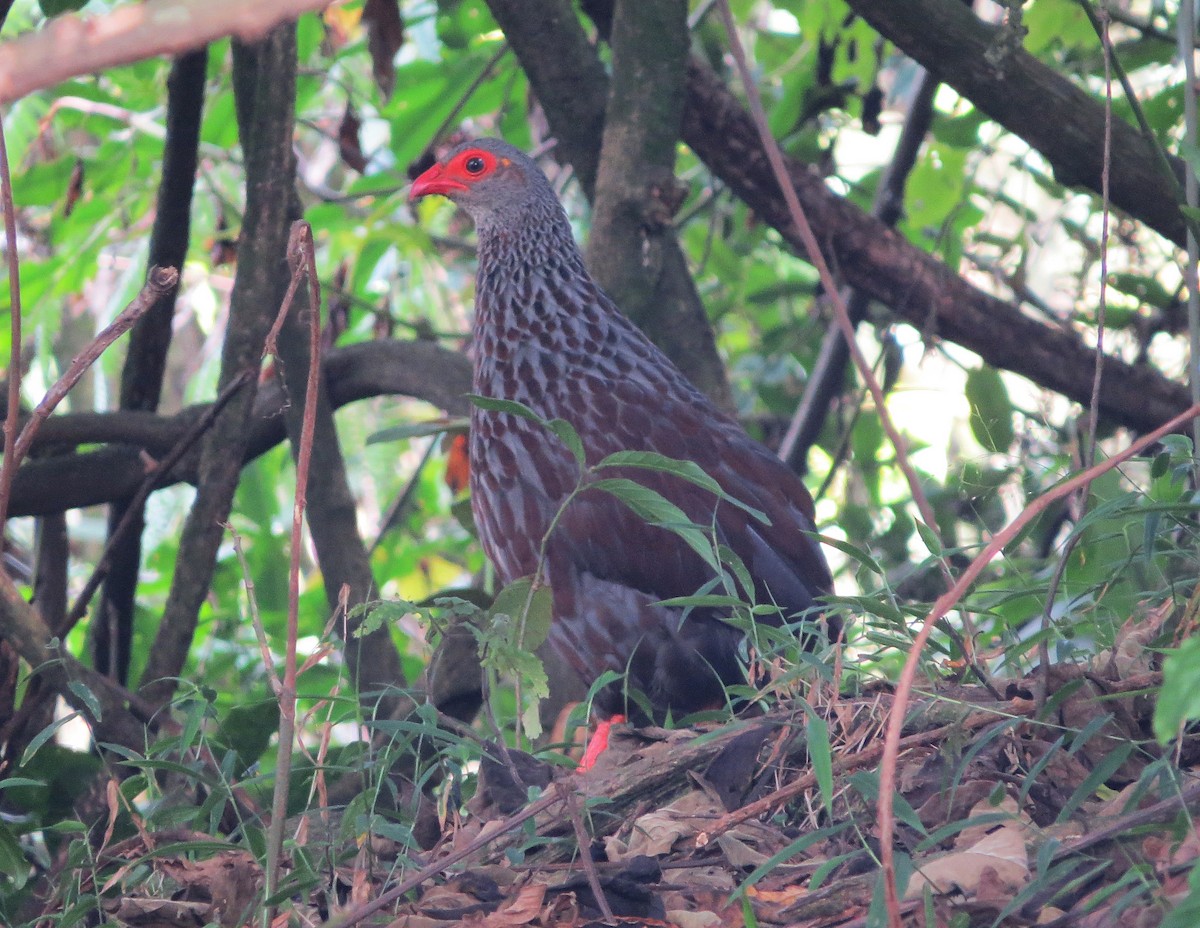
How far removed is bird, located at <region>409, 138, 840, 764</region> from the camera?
9.97 ft

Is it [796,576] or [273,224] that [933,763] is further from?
[273,224]

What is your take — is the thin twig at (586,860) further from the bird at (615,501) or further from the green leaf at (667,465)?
the bird at (615,501)

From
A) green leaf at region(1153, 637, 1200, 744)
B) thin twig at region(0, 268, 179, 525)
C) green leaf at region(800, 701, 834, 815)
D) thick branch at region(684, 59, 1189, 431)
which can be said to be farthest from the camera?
thick branch at region(684, 59, 1189, 431)

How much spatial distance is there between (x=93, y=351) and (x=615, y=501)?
1.59 m

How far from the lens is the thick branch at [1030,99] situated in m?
2.96

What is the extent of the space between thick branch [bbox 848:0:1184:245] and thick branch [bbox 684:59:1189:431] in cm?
50

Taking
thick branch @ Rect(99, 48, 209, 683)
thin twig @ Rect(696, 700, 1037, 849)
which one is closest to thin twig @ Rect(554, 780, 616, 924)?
thin twig @ Rect(696, 700, 1037, 849)

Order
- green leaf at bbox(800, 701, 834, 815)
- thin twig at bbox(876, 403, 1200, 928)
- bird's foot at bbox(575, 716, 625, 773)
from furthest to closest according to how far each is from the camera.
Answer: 1. bird's foot at bbox(575, 716, 625, 773)
2. green leaf at bbox(800, 701, 834, 815)
3. thin twig at bbox(876, 403, 1200, 928)

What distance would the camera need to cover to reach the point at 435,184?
4105 millimetres

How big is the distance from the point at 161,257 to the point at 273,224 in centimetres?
53

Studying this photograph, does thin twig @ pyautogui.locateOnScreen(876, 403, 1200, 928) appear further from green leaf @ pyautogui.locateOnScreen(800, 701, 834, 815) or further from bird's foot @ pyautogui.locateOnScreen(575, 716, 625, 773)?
bird's foot @ pyautogui.locateOnScreen(575, 716, 625, 773)

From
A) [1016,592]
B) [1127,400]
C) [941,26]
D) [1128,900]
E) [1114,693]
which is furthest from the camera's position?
[1127,400]

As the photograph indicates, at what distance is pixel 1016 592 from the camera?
73.2 inches

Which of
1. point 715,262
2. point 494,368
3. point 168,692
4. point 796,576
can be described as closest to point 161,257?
point 494,368
